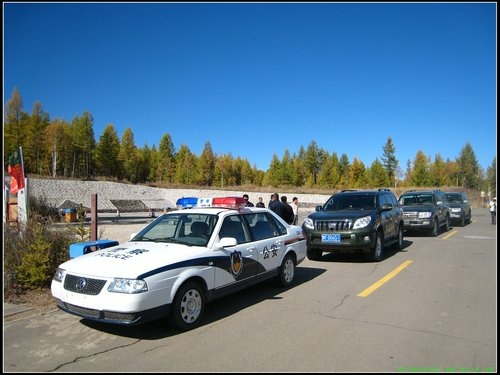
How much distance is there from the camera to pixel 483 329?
5.08 metres

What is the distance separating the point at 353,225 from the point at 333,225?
1.70ft

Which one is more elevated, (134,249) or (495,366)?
(134,249)

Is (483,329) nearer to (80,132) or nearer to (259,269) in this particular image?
(259,269)

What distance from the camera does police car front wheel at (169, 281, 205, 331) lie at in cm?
497

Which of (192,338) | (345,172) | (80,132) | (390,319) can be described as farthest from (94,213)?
(345,172)

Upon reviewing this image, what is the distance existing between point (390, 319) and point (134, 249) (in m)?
3.77

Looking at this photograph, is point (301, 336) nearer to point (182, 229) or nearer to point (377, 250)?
point (182, 229)

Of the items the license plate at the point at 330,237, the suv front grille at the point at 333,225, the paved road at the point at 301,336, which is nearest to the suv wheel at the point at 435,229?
the suv front grille at the point at 333,225

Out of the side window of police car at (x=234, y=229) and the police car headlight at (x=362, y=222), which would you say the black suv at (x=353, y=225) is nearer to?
the police car headlight at (x=362, y=222)

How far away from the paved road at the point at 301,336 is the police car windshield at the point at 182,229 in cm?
117

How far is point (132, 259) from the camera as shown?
16.6 ft

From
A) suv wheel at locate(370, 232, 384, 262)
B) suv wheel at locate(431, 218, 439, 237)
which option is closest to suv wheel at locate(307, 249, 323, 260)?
suv wheel at locate(370, 232, 384, 262)

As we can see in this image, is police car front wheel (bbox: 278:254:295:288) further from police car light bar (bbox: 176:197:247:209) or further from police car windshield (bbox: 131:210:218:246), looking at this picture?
police car windshield (bbox: 131:210:218:246)

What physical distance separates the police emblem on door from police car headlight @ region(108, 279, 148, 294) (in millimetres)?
1694
